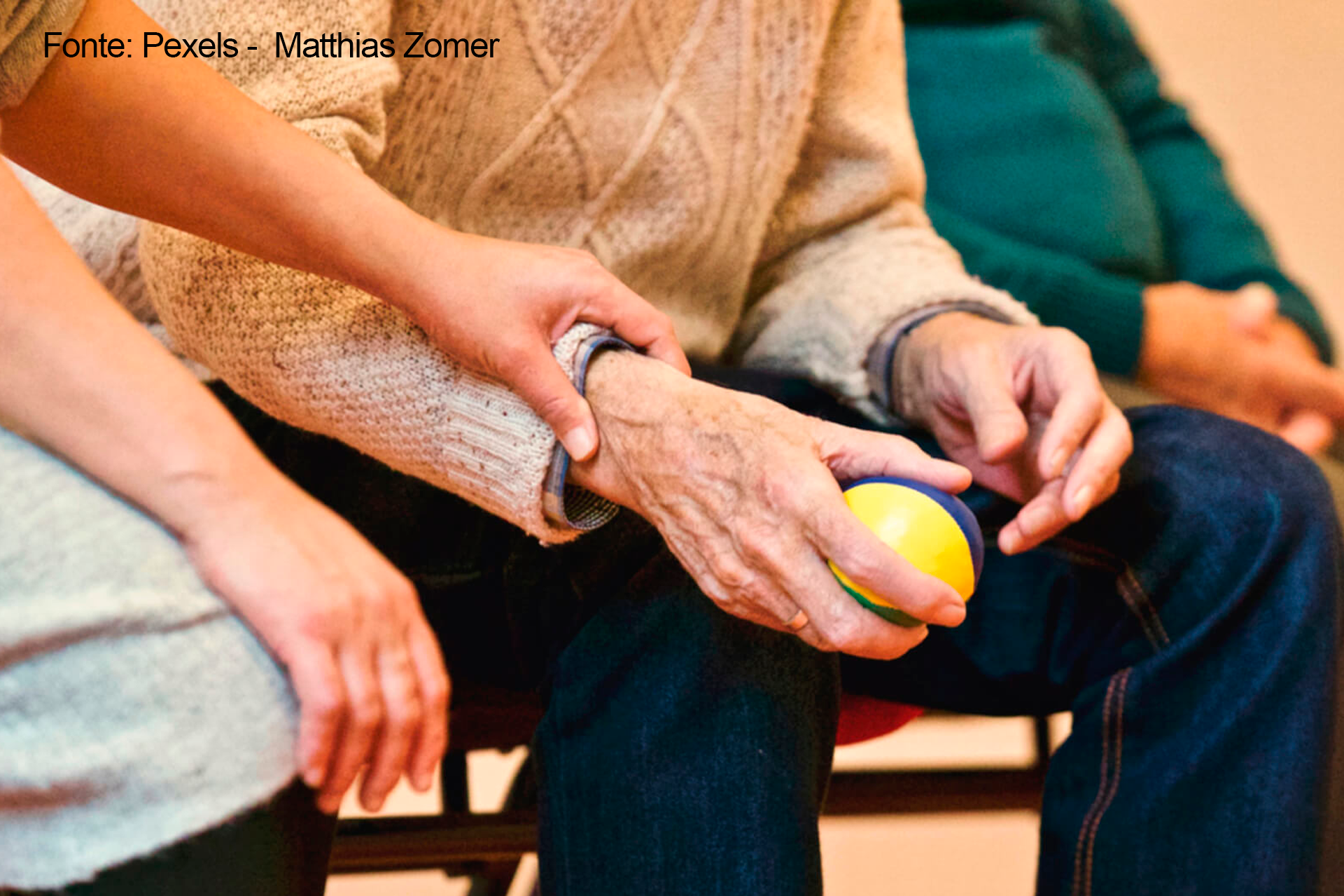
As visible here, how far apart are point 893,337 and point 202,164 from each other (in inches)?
19.6

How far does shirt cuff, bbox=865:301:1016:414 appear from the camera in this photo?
0.81 metres

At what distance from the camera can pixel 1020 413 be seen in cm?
70

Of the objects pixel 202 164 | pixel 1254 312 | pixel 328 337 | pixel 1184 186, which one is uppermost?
pixel 202 164

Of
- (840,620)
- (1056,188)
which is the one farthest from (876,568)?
(1056,188)

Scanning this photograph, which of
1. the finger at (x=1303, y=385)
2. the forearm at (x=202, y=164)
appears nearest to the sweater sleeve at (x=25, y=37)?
the forearm at (x=202, y=164)

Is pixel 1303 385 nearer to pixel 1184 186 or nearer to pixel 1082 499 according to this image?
pixel 1184 186

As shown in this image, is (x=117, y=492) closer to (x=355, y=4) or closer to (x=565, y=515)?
(x=565, y=515)

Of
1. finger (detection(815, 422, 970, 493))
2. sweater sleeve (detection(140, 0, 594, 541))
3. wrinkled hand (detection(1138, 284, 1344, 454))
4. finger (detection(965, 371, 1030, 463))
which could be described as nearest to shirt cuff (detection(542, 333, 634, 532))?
sweater sleeve (detection(140, 0, 594, 541))

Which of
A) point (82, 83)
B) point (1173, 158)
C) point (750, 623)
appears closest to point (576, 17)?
point (82, 83)

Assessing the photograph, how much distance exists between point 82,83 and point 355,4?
171 mm

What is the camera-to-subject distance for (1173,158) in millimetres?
1530

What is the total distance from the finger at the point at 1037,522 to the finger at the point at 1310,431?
28.5 inches

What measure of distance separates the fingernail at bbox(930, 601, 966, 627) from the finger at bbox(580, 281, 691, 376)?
0.65 ft

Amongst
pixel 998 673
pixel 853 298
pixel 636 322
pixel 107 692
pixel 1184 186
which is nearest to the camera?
pixel 107 692
